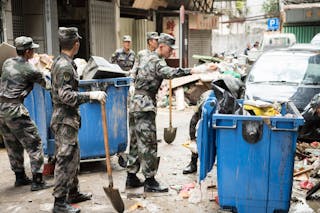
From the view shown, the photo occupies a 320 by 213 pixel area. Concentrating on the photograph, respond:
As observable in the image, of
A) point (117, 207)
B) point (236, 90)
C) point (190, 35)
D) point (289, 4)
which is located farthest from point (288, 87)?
point (190, 35)

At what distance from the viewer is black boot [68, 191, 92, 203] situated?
15.7 feet

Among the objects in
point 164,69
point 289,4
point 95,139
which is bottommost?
point 95,139

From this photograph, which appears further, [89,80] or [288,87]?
[288,87]

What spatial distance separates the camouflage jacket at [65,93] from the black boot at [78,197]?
2.94 ft

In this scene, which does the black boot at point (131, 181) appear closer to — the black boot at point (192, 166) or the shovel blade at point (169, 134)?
the black boot at point (192, 166)

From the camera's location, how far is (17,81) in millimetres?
5047

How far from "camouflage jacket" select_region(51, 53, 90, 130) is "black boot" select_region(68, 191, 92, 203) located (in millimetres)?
896

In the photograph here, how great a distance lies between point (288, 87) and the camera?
7180mm

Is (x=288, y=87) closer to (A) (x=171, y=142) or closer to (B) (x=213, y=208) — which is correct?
(A) (x=171, y=142)

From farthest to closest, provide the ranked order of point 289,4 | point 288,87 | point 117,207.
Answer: point 289,4
point 288,87
point 117,207

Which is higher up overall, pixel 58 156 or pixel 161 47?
pixel 161 47

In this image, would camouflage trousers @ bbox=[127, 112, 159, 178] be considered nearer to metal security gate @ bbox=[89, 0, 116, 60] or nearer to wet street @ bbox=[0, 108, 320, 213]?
wet street @ bbox=[0, 108, 320, 213]

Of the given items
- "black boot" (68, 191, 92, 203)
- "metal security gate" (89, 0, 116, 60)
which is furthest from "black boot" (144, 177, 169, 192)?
"metal security gate" (89, 0, 116, 60)

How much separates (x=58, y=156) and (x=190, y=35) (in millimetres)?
16780
